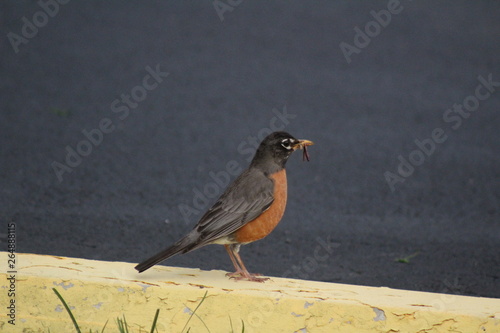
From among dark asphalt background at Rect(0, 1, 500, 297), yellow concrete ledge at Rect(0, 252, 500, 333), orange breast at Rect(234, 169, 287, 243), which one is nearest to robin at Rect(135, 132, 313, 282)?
orange breast at Rect(234, 169, 287, 243)

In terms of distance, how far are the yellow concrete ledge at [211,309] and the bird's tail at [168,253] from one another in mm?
147

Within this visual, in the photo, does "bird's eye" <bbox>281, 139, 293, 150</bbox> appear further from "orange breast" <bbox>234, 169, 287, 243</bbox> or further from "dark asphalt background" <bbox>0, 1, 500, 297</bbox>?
"dark asphalt background" <bbox>0, 1, 500, 297</bbox>

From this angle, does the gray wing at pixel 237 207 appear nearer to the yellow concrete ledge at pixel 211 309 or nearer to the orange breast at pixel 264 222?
the orange breast at pixel 264 222

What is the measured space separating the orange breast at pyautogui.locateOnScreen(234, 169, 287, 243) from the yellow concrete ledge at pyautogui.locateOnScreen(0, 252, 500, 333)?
0.79 meters

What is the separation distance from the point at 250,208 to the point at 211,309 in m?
0.94

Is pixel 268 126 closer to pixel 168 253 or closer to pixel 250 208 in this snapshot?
pixel 250 208

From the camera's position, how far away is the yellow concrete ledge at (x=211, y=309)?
3957mm

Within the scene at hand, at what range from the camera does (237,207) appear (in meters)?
4.89

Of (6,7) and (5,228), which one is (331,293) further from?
(6,7)

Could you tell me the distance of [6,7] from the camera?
1487 cm

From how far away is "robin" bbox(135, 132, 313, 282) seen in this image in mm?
4699

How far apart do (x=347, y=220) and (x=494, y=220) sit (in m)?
1.58

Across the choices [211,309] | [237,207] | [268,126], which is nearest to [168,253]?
[211,309]

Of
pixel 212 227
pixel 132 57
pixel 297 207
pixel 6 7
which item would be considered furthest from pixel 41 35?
pixel 212 227
